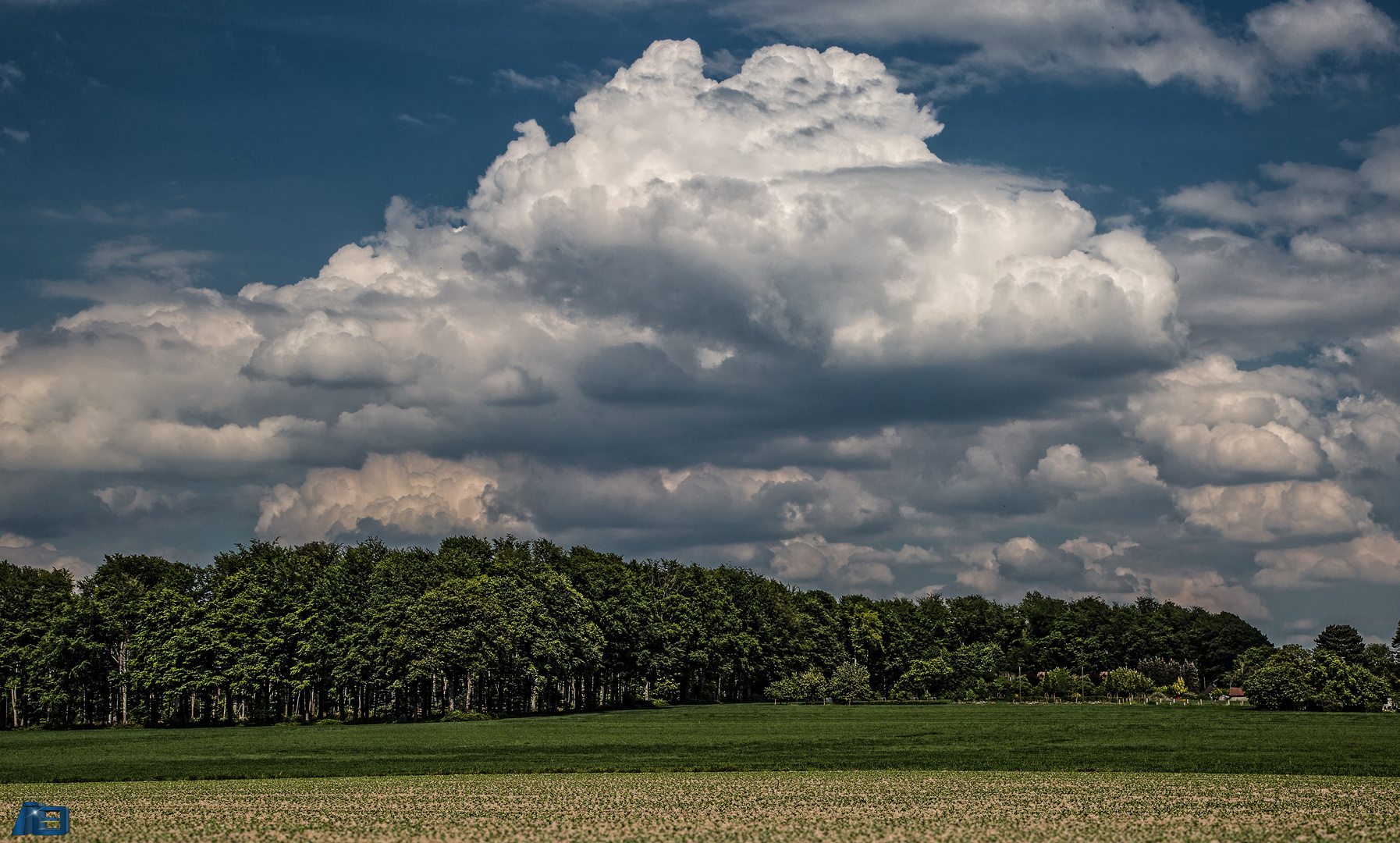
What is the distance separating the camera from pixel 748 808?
134ft

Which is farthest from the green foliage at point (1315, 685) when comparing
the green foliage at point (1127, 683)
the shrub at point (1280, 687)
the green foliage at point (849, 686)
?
the green foliage at point (849, 686)

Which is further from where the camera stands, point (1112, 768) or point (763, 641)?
point (763, 641)

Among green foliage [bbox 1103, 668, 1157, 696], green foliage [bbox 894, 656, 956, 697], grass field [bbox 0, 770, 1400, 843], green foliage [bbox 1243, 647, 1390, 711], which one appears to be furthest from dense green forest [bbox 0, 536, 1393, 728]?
grass field [bbox 0, 770, 1400, 843]

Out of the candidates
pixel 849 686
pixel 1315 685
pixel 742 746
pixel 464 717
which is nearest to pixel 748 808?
pixel 742 746

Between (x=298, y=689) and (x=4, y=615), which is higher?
(x=4, y=615)

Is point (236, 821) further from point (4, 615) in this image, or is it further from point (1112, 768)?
point (4, 615)

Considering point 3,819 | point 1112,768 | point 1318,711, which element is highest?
point 3,819

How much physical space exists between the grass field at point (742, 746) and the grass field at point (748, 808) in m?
6.15

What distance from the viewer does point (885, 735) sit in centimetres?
8825

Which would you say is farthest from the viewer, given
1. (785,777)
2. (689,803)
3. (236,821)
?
(785,777)

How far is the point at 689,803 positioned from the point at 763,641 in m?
141

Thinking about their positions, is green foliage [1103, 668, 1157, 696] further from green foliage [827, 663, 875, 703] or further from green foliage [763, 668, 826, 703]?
green foliage [763, 668, 826, 703]

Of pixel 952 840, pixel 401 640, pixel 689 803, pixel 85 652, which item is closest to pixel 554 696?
pixel 401 640

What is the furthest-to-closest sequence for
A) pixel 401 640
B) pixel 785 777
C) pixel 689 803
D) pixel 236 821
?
pixel 401 640, pixel 785 777, pixel 689 803, pixel 236 821
